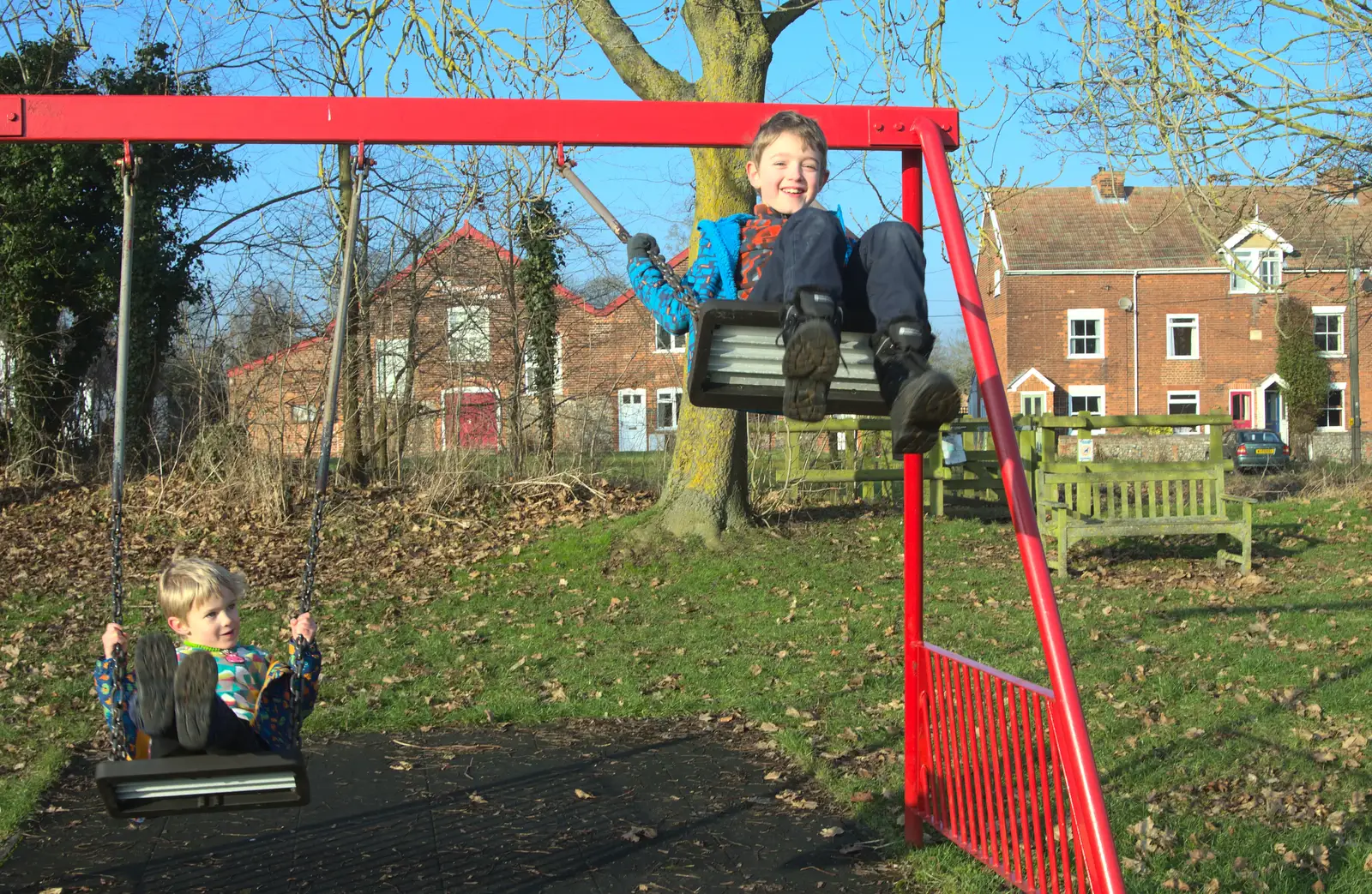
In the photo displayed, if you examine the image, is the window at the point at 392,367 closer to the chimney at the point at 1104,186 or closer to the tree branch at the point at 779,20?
the tree branch at the point at 779,20

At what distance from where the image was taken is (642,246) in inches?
166

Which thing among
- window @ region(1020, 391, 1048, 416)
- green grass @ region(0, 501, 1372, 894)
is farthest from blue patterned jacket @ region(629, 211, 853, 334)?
window @ region(1020, 391, 1048, 416)

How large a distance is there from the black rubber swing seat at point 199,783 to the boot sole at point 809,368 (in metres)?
1.80

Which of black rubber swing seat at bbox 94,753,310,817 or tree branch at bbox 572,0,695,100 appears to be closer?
black rubber swing seat at bbox 94,753,310,817

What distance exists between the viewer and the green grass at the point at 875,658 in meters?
4.99

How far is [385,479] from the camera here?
14586mm

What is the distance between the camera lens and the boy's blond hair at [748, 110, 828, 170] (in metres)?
4.05

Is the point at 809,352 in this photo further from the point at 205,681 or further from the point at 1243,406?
the point at 1243,406

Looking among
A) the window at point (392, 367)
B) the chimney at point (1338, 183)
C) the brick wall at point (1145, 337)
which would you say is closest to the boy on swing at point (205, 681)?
the chimney at point (1338, 183)

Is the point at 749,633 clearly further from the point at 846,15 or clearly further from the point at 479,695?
the point at 846,15

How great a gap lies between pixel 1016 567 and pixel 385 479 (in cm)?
745

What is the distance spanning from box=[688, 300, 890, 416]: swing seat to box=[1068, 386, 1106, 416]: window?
34814mm

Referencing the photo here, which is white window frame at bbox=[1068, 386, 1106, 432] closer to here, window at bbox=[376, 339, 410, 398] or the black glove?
window at bbox=[376, 339, 410, 398]

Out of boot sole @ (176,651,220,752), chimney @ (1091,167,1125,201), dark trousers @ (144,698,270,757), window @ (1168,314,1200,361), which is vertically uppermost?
chimney @ (1091,167,1125,201)
